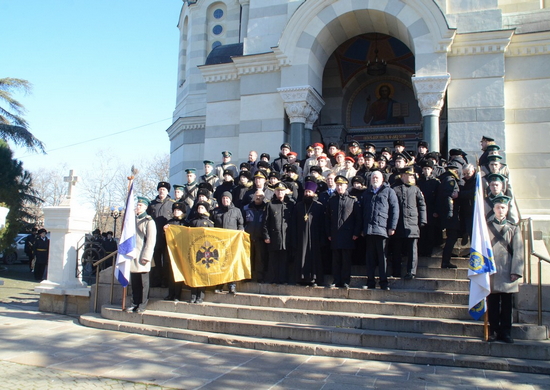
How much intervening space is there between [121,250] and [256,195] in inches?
103

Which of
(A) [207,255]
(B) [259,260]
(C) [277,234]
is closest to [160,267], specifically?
(A) [207,255]

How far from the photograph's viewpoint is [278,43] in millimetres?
13922

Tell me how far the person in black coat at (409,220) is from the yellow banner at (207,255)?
2672 mm

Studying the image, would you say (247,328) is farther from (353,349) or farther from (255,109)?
(255,109)

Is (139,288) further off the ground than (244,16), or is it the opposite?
(244,16)

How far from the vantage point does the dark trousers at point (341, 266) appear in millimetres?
8375

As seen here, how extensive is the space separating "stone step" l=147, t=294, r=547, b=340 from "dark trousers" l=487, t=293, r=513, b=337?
238 millimetres

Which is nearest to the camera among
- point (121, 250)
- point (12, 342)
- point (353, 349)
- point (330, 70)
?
point (353, 349)

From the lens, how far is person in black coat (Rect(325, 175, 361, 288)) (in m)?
8.36

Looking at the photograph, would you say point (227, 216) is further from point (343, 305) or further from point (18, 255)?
point (18, 255)

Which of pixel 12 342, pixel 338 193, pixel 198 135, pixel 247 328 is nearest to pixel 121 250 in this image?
pixel 12 342

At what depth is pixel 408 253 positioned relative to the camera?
8.23 m

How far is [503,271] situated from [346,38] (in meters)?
10.3

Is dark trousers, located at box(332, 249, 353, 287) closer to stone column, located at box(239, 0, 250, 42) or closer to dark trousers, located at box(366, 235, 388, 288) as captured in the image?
dark trousers, located at box(366, 235, 388, 288)
